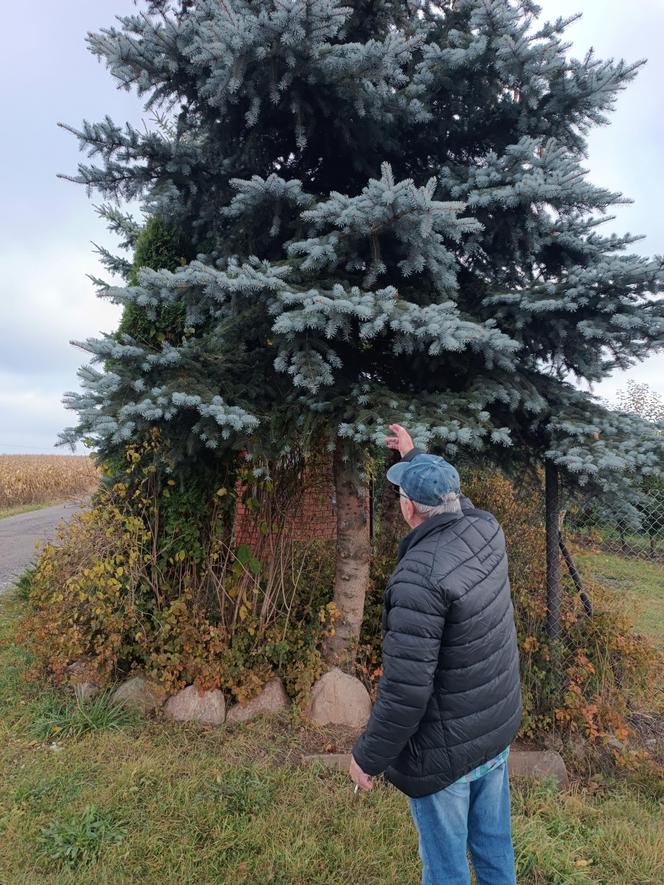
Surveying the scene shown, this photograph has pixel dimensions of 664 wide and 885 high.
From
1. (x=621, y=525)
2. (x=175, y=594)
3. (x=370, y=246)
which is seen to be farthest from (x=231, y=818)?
(x=621, y=525)

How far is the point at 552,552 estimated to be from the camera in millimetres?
3746

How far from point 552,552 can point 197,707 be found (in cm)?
266

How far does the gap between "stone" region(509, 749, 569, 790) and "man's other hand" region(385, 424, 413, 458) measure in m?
2.12

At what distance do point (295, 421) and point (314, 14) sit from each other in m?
1.97

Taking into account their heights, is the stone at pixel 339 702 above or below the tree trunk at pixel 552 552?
below

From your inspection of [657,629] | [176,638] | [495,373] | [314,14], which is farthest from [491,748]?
[657,629]

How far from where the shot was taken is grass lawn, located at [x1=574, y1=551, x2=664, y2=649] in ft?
15.7

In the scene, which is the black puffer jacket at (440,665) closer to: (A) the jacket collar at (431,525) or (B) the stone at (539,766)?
(A) the jacket collar at (431,525)

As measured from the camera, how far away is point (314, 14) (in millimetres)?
2445

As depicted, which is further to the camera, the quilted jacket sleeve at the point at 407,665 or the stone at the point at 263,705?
the stone at the point at 263,705

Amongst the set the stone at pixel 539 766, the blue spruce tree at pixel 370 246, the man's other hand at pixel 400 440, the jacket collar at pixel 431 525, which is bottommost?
the stone at pixel 539 766

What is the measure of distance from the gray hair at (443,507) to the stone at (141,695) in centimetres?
254

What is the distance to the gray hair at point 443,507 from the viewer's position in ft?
6.03

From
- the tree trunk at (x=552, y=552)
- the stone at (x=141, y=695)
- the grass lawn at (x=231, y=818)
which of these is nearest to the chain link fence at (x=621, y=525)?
the tree trunk at (x=552, y=552)
